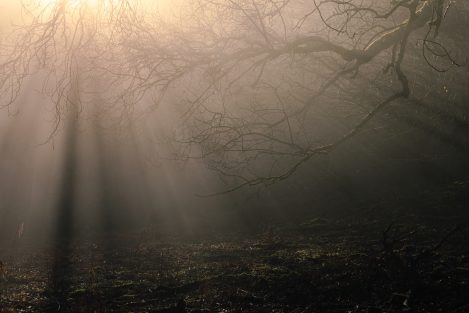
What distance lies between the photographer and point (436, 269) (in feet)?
17.3

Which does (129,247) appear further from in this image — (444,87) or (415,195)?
(444,87)

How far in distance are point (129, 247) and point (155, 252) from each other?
2.92ft

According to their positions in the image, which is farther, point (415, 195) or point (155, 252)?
point (415, 195)

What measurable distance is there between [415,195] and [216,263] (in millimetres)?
4348

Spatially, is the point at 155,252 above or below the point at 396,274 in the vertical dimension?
above

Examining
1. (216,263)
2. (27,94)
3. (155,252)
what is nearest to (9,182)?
(27,94)

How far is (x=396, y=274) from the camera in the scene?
208 inches

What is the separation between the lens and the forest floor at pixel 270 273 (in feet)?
16.1

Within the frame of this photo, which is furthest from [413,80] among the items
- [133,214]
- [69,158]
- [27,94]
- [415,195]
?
[27,94]

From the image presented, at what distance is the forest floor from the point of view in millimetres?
4914

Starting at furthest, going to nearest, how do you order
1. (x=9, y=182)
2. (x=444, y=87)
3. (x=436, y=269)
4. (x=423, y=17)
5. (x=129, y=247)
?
1. (x=9, y=182)
2. (x=444, y=87)
3. (x=129, y=247)
4. (x=423, y=17)
5. (x=436, y=269)

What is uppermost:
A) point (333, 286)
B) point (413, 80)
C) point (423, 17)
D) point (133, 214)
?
point (413, 80)

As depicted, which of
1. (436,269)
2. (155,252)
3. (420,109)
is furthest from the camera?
(420,109)

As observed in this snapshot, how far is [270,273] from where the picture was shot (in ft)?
19.9
